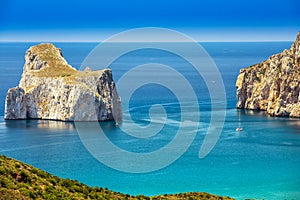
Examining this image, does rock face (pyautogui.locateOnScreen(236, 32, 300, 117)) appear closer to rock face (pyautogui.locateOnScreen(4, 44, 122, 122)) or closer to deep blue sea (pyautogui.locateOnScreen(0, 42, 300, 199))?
deep blue sea (pyautogui.locateOnScreen(0, 42, 300, 199))

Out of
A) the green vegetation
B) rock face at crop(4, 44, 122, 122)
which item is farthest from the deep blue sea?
the green vegetation

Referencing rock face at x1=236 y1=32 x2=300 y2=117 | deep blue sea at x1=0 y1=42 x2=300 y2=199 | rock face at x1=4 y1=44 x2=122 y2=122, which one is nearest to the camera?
deep blue sea at x1=0 y1=42 x2=300 y2=199

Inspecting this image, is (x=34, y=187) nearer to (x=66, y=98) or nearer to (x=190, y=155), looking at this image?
(x=190, y=155)

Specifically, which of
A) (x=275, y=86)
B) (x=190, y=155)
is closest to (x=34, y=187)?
(x=190, y=155)

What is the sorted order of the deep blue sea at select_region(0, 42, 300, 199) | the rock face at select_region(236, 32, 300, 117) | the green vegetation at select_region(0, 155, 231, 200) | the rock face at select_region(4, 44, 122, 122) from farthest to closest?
the rock face at select_region(236, 32, 300, 117)
the rock face at select_region(4, 44, 122, 122)
the deep blue sea at select_region(0, 42, 300, 199)
the green vegetation at select_region(0, 155, 231, 200)

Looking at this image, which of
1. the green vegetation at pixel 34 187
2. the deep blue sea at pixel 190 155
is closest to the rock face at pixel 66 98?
the deep blue sea at pixel 190 155

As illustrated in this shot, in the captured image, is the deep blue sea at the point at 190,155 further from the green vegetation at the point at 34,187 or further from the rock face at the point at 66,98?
the green vegetation at the point at 34,187
